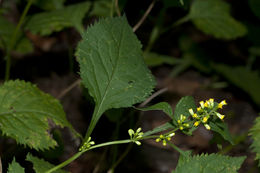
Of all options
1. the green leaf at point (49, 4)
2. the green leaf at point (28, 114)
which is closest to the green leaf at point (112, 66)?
the green leaf at point (28, 114)

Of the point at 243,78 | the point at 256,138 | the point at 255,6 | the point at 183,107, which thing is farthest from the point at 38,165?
the point at 243,78

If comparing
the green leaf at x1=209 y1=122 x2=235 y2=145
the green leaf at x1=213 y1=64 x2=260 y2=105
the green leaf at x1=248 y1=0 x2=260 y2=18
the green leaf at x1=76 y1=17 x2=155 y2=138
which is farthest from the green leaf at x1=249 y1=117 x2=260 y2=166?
the green leaf at x1=213 y1=64 x2=260 y2=105

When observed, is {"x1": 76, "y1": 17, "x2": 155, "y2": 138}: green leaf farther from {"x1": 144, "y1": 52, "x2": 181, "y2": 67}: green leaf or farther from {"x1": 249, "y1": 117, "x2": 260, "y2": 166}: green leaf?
{"x1": 144, "y1": 52, "x2": 181, "y2": 67}: green leaf

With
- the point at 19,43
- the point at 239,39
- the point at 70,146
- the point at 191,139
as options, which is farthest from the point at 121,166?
the point at 239,39

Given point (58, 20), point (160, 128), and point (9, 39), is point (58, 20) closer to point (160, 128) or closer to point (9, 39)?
point (9, 39)

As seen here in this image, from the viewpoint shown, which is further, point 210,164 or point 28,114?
point 28,114

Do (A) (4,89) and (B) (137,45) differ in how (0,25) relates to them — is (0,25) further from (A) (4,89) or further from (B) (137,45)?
(B) (137,45)
